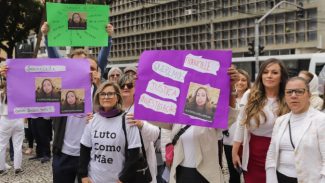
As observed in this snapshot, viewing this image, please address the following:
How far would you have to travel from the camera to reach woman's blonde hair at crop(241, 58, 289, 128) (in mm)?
4155

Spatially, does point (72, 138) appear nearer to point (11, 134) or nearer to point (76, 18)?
point (76, 18)

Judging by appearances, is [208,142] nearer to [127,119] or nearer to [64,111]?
[127,119]

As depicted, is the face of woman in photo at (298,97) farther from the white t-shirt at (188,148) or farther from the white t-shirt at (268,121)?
the white t-shirt at (188,148)

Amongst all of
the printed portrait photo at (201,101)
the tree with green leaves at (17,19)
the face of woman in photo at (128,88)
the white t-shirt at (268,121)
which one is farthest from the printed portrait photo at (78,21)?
the tree with green leaves at (17,19)

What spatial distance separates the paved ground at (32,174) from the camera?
771cm

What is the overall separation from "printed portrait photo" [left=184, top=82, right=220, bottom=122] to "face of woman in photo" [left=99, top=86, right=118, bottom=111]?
0.56m

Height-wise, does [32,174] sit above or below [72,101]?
below

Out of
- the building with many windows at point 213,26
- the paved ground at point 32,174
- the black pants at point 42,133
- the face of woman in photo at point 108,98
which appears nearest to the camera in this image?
the face of woman in photo at point 108,98

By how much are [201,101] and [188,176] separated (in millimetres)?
584

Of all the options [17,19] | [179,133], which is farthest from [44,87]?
[17,19]

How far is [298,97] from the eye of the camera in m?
3.57

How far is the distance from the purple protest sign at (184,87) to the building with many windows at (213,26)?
33573 millimetres

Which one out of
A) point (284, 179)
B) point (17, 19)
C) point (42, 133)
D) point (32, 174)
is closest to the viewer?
point (284, 179)

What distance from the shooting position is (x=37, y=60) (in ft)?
14.1
